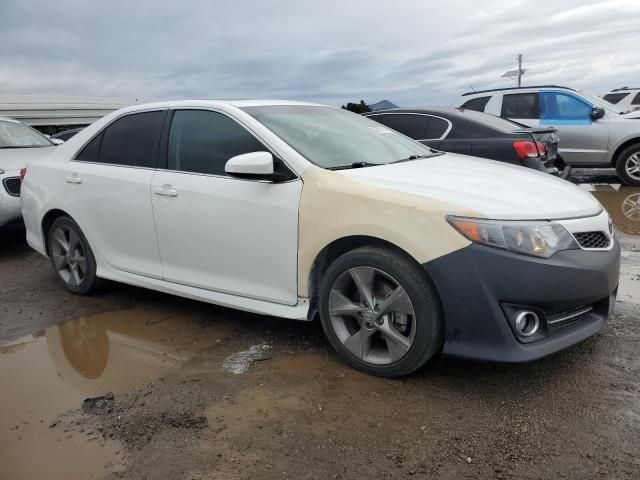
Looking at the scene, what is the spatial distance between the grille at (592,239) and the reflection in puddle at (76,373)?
92.1 inches

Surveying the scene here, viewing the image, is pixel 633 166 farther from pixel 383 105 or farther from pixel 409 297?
pixel 409 297

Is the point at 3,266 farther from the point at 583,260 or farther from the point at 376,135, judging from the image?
the point at 583,260

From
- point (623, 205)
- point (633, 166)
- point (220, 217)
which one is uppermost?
point (220, 217)

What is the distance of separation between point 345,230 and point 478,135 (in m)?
4.44

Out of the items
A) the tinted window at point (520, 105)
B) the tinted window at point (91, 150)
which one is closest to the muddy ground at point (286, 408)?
the tinted window at point (91, 150)

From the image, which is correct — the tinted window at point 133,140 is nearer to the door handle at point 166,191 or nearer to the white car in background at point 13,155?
the door handle at point 166,191

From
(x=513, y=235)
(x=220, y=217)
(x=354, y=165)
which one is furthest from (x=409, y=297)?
(x=220, y=217)

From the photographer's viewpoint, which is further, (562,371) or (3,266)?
(3,266)

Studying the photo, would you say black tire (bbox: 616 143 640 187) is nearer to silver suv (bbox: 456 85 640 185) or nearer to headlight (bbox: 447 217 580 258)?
silver suv (bbox: 456 85 640 185)

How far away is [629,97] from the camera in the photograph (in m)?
15.2

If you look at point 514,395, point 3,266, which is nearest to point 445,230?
point 514,395

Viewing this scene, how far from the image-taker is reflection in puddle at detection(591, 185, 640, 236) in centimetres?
672

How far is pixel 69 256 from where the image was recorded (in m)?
4.88

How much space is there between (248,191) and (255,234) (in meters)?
0.27
